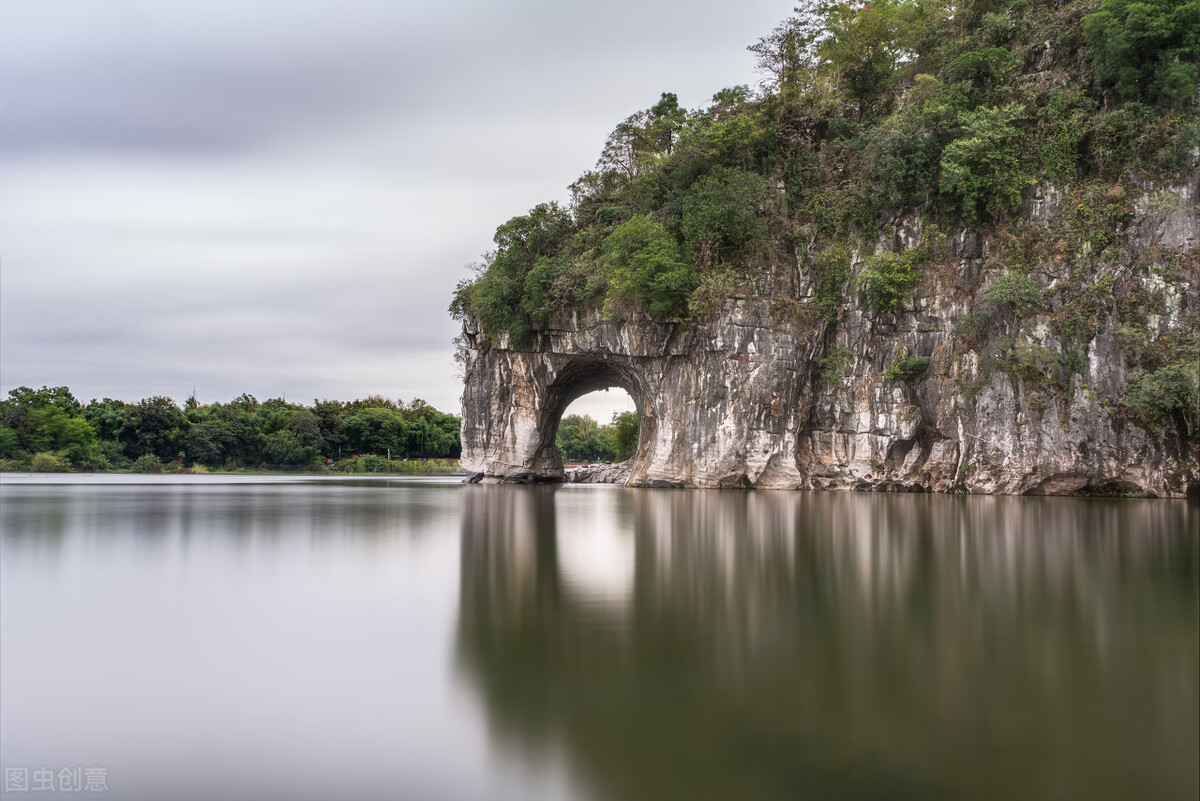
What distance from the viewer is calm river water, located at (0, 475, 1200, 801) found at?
2967 millimetres

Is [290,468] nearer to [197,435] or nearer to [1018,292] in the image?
[197,435]

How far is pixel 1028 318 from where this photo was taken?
21188mm

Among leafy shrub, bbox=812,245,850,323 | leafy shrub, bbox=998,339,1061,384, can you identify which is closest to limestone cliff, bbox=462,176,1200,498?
leafy shrub, bbox=998,339,1061,384

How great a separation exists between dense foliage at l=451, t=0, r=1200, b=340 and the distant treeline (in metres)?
35.7

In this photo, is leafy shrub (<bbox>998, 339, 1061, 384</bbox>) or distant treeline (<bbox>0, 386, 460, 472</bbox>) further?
distant treeline (<bbox>0, 386, 460, 472</bbox>)

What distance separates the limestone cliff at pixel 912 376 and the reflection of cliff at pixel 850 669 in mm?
13249

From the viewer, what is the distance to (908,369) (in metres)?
23.9

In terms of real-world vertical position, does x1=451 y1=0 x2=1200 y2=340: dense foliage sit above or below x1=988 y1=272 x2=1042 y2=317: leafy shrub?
above

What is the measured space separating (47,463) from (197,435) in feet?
31.0

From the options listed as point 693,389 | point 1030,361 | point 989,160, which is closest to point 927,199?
point 989,160

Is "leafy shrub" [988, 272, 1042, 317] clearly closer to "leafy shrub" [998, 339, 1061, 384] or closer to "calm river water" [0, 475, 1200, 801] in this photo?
"leafy shrub" [998, 339, 1061, 384]

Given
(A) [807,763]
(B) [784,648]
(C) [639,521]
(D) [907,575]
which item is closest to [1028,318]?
(C) [639,521]

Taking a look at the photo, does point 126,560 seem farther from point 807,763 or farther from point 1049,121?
point 1049,121

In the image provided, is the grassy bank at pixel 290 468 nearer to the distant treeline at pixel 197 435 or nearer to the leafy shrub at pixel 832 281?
the distant treeline at pixel 197 435
